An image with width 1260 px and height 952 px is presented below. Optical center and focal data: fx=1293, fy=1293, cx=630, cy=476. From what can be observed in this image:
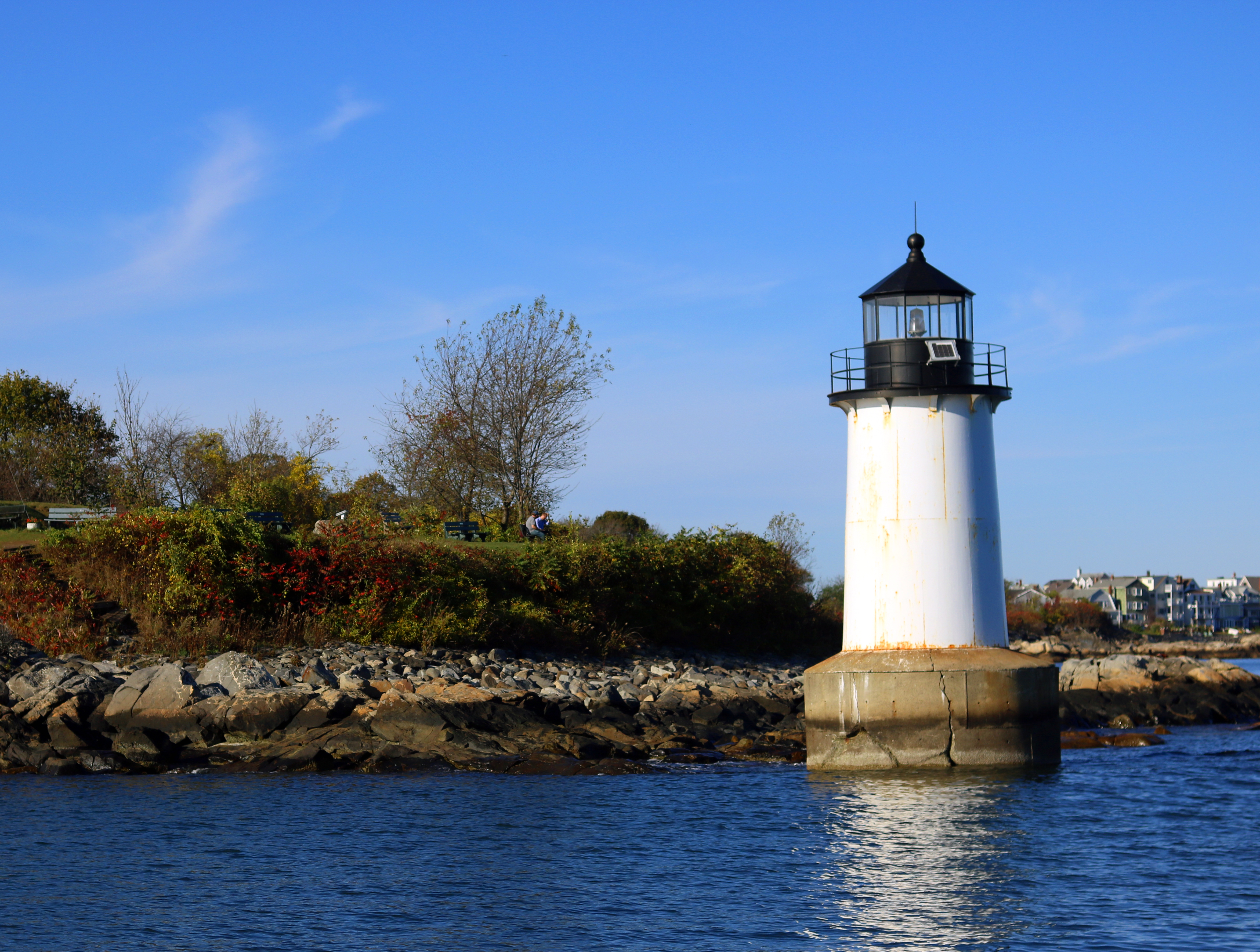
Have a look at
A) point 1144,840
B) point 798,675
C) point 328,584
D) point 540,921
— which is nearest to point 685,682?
point 798,675

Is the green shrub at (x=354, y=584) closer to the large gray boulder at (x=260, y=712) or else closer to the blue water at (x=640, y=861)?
the large gray boulder at (x=260, y=712)

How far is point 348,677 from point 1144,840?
1388 cm

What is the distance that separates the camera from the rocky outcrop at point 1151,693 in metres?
28.8

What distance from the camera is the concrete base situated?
731 inches

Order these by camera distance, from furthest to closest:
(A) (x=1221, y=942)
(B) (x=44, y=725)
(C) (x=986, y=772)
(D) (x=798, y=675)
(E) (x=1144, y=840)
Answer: (D) (x=798, y=675) → (B) (x=44, y=725) → (C) (x=986, y=772) → (E) (x=1144, y=840) → (A) (x=1221, y=942)

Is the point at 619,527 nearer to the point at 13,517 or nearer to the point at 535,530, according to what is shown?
the point at 535,530

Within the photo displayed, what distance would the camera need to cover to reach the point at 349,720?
2211 cm

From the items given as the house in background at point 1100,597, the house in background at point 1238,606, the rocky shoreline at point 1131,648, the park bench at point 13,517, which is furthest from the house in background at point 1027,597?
the park bench at point 13,517

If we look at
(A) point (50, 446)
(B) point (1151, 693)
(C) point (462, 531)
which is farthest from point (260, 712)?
(A) point (50, 446)

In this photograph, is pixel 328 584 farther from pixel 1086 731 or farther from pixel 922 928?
pixel 922 928

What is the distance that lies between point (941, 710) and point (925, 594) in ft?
5.56

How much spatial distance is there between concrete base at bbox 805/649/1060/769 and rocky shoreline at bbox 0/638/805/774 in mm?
2781

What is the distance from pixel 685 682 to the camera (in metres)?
26.3

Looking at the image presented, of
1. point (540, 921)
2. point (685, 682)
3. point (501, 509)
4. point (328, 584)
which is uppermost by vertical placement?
point (501, 509)
